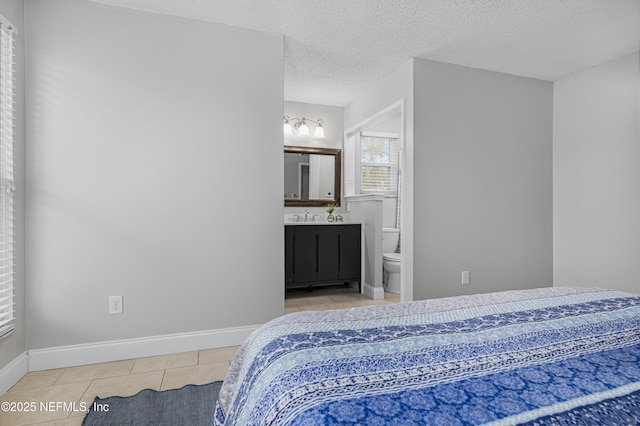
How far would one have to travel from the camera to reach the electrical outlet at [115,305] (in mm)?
2416

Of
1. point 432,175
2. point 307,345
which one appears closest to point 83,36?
point 307,345

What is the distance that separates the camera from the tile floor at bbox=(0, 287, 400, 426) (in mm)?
1779

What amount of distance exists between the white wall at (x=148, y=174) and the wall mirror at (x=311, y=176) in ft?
5.76

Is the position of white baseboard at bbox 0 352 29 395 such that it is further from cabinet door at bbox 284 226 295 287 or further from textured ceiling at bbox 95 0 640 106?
textured ceiling at bbox 95 0 640 106

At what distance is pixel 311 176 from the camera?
4715 mm

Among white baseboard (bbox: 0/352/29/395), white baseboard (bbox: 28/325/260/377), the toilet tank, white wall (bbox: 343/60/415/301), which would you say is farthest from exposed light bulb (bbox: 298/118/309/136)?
white baseboard (bbox: 0/352/29/395)

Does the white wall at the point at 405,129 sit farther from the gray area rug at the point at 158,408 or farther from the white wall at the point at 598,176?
the gray area rug at the point at 158,408

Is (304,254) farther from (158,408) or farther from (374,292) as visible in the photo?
(158,408)

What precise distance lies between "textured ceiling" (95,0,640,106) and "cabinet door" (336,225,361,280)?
1789mm

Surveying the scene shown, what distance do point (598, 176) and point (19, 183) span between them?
4768 mm

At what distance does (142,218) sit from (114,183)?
11.9 inches

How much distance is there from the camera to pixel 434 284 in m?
3.31

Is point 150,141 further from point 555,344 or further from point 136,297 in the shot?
point 555,344

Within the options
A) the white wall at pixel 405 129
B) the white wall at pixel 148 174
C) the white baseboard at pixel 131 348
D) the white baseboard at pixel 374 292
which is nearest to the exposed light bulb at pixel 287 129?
the white wall at pixel 405 129
